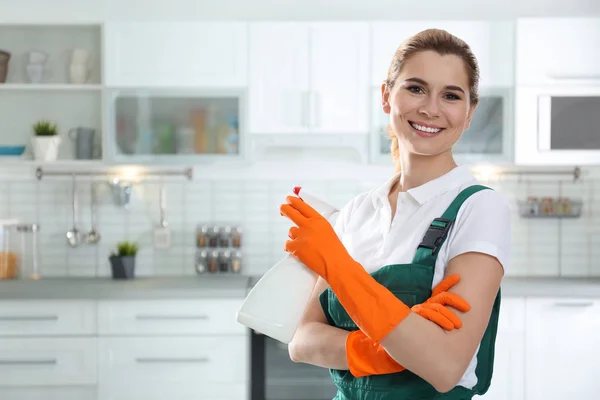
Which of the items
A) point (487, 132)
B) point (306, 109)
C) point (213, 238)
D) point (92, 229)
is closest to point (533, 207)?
point (487, 132)

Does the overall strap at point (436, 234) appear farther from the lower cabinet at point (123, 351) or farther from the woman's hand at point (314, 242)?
the lower cabinet at point (123, 351)

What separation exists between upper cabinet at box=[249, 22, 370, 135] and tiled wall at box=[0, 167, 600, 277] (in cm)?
45

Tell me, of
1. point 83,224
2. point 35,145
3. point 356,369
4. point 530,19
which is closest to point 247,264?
point 83,224

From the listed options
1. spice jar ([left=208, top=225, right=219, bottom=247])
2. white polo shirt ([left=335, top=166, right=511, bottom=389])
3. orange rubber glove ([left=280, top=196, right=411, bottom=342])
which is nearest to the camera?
orange rubber glove ([left=280, top=196, right=411, bottom=342])

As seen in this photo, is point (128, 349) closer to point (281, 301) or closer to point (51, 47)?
point (51, 47)

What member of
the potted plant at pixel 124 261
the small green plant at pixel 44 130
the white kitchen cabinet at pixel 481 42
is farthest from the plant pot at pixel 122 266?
the white kitchen cabinet at pixel 481 42

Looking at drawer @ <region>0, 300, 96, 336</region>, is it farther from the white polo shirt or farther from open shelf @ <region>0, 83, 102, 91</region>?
the white polo shirt

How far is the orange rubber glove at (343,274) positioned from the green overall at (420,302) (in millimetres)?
110

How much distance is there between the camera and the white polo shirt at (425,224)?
1086 millimetres

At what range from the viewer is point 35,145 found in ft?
11.1

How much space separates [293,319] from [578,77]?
2.66 m

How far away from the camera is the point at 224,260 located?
359 cm

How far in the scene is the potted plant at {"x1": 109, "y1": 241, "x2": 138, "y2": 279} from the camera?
11.4 ft

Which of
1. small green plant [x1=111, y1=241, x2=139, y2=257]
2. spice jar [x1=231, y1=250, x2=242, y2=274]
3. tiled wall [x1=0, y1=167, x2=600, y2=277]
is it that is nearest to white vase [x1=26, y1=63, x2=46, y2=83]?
tiled wall [x1=0, y1=167, x2=600, y2=277]
